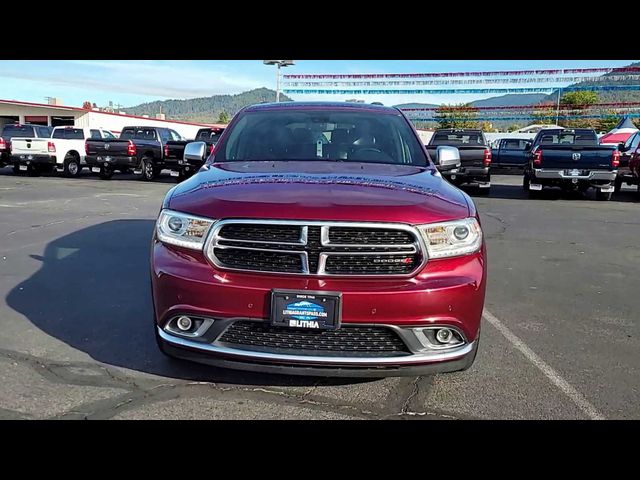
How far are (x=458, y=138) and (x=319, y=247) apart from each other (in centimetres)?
1462

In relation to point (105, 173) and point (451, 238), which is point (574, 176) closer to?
point (451, 238)

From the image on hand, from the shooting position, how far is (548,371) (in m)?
3.66

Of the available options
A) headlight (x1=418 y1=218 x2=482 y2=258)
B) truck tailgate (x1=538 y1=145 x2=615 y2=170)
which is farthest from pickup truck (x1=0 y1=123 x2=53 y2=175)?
headlight (x1=418 y1=218 x2=482 y2=258)

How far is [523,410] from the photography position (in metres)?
3.12

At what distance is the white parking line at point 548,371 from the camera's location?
3.13 meters

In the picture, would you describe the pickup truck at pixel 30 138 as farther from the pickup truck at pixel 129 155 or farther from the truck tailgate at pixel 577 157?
the truck tailgate at pixel 577 157

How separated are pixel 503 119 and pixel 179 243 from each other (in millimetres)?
63090

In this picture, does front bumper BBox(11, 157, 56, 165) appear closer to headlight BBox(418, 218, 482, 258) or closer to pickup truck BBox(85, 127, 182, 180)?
pickup truck BBox(85, 127, 182, 180)

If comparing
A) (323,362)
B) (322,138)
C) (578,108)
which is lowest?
(323,362)

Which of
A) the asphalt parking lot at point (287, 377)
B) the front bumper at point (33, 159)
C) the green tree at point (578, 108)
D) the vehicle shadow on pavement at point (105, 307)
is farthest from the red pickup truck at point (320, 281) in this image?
the green tree at point (578, 108)

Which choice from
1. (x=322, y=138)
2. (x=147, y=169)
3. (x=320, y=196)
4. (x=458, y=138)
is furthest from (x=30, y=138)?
(x=320, y=196)
